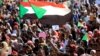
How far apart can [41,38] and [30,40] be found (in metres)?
1.28

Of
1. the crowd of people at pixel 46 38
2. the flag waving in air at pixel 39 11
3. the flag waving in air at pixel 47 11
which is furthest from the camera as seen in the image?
the flag waving in air at pixel 47 11

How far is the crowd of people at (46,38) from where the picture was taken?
76.2 ft

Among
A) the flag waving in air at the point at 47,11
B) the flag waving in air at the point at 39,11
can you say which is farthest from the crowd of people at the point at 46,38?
the flag waving in air at the point at 39,11

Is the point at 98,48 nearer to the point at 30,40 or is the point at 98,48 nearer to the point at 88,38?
the point at 88,38

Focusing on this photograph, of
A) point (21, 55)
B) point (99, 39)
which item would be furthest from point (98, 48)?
point (21, 55)

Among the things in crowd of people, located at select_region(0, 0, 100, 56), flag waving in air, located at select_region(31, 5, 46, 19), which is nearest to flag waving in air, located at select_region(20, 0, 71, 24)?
flag waving in air, located at select_region(31, 5, 46, 19)

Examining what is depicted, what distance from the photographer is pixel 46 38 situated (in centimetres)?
2514

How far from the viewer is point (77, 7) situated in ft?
119

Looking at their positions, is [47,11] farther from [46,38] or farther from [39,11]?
[46,38]

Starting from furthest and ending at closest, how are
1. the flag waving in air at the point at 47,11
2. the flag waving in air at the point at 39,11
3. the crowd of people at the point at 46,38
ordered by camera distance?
the flag waving in air at the point at 47,11, the flag waving in air at the point at 39,11, the crowd of people at the point at 46,38

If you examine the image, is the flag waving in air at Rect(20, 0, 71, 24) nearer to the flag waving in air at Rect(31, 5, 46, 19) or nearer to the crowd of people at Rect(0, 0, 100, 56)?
the flag waving in air at Rect(31, 5, 46, 19)

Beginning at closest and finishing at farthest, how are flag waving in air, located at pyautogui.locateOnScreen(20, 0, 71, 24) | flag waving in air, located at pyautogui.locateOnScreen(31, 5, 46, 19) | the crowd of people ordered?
the crowd of people, flag waving in air, located at pyautogui.locateOnScreen(31, 5, 46, 19), flag waving in air, located at pyautogui.locateOnScreen(20, 0, 71, 24)

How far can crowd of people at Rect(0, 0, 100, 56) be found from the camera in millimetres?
23219

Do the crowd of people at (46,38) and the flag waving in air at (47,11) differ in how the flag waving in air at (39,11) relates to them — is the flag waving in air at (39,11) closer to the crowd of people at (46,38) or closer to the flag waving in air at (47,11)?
the flag waving in air at (47,11)
